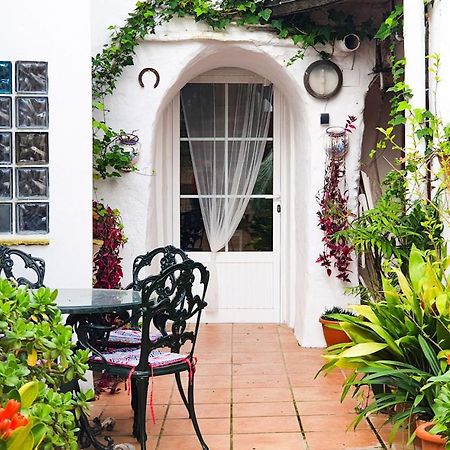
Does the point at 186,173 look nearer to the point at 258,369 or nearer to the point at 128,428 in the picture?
the point at 258,369

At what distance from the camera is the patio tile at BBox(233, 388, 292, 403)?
4.66 metres

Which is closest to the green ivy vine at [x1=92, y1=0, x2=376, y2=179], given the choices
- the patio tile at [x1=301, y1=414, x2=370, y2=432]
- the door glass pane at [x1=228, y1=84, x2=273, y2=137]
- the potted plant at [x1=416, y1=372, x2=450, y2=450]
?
the door glass pane at [x1=228, y1=84, x2=273, y2=137]

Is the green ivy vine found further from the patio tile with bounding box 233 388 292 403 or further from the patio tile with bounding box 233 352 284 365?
the patio tile with bounding box 233 388 292 403

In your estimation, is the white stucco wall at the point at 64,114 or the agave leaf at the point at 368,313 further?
the white stucco wall at the point at 64,114

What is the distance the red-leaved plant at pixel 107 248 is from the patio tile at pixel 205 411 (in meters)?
1.20

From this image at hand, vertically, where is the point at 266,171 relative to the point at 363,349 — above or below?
above

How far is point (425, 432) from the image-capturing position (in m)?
3.00

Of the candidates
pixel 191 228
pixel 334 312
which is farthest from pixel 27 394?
pixel 191 228

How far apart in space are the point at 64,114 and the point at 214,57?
6.21 ft

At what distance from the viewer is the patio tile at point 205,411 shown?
4387 millimetres

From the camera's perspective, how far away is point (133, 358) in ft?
12.1

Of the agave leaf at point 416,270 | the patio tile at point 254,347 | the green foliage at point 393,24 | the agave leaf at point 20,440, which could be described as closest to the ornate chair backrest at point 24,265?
the patio tile at point 254,347

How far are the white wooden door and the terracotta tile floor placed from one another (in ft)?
3.01

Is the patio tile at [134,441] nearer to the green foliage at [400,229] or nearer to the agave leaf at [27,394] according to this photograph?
the green foliage at [400,229]
